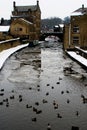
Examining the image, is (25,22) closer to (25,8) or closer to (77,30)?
(25,8)

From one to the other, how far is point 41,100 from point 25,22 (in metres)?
68.4

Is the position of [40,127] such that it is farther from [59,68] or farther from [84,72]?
[59,68]

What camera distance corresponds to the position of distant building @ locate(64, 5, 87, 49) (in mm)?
60250

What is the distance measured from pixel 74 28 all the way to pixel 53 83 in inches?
1352

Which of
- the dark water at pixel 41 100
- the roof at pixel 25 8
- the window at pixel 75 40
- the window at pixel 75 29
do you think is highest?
the roof at pixel 25 8

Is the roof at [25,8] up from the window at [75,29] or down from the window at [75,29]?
up

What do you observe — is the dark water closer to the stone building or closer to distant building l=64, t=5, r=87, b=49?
distant building l=64, t=5, r=87, b=49

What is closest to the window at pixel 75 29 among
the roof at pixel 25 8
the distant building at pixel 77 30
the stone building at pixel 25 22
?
the distant building at pixel 77 30

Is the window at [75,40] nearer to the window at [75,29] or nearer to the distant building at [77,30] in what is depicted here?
the distant building at [77,30]

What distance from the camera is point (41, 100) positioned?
22516 millimetres

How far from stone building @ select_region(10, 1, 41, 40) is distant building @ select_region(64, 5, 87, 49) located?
28.6 m

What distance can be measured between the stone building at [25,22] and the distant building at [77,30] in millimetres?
28603

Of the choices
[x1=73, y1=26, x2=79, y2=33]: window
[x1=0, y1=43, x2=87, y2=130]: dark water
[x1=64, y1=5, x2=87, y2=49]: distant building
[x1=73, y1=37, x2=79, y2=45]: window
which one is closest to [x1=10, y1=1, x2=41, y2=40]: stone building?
[x1=64, y1=5, x2=87, y2=49]: distant building

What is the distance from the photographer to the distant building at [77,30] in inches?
2372
